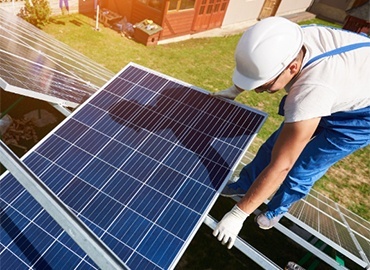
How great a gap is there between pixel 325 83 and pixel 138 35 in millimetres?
14086

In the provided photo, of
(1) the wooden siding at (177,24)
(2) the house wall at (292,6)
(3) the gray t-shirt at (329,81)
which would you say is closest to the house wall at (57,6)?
(1) the wooden siding at (177,24)

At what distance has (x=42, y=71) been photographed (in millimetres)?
6777

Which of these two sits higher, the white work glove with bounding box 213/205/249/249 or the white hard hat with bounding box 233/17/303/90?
the white hard hat with bounding box 233/17/303/90

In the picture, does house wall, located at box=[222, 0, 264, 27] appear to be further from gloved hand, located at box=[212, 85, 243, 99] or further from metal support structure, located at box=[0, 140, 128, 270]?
metal support structure, located at box=[0, 140, 128, 270]

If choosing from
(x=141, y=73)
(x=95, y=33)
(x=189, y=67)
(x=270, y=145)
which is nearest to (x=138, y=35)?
(x=95, y=33)

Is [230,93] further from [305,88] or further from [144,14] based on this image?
[144,14]

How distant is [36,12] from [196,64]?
837cm

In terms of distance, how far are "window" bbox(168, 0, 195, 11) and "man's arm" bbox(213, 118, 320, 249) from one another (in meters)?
14.9

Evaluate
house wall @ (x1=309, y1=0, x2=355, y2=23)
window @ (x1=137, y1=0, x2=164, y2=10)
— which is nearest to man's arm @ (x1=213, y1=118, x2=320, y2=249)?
window @ (x1=137, y1=0, x2=164, y2=10)

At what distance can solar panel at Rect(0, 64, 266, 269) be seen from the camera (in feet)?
12.2

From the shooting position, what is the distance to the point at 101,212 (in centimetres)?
403

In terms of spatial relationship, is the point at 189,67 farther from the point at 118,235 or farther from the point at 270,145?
the point at 118,235

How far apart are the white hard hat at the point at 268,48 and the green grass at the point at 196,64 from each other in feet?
25.2

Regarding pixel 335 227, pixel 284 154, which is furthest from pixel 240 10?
pixel 284 154
